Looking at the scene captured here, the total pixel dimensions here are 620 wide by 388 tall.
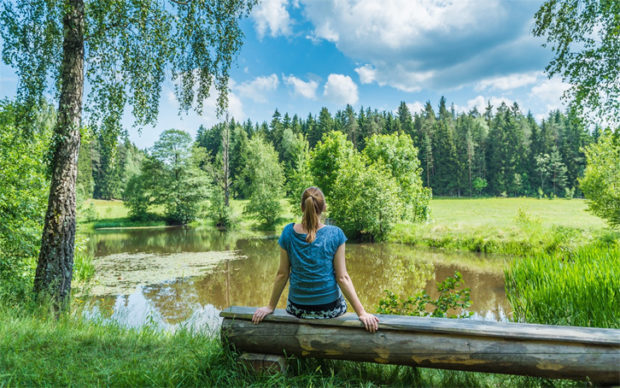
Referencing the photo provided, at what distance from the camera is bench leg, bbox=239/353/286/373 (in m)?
2.81

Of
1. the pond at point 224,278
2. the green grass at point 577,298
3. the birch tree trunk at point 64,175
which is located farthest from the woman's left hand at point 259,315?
the green grass at point 577,298

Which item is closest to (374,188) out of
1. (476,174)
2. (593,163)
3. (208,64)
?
(593,163)

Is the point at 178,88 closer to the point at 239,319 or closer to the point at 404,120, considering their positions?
the point at 239,319

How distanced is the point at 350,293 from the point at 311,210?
733 mm

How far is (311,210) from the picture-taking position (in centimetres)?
274

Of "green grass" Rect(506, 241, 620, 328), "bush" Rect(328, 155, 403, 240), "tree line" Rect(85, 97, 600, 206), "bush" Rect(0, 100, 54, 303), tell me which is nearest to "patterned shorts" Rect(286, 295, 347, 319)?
"green grass" Rect(506, 241, 620, 328)

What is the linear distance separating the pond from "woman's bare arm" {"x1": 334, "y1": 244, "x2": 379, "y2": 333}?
11.4ft

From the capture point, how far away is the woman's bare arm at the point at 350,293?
2.63 meters

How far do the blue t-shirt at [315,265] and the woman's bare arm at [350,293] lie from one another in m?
0.05

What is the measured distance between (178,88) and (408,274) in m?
10.1

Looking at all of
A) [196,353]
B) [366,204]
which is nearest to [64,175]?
[196,353]

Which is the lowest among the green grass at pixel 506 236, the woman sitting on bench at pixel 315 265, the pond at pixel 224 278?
the pond at pixel 224 278

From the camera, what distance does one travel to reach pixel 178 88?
259 inches

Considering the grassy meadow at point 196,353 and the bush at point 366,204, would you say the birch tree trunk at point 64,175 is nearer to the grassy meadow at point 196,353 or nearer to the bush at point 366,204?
the grassy meadow at point 196,353
